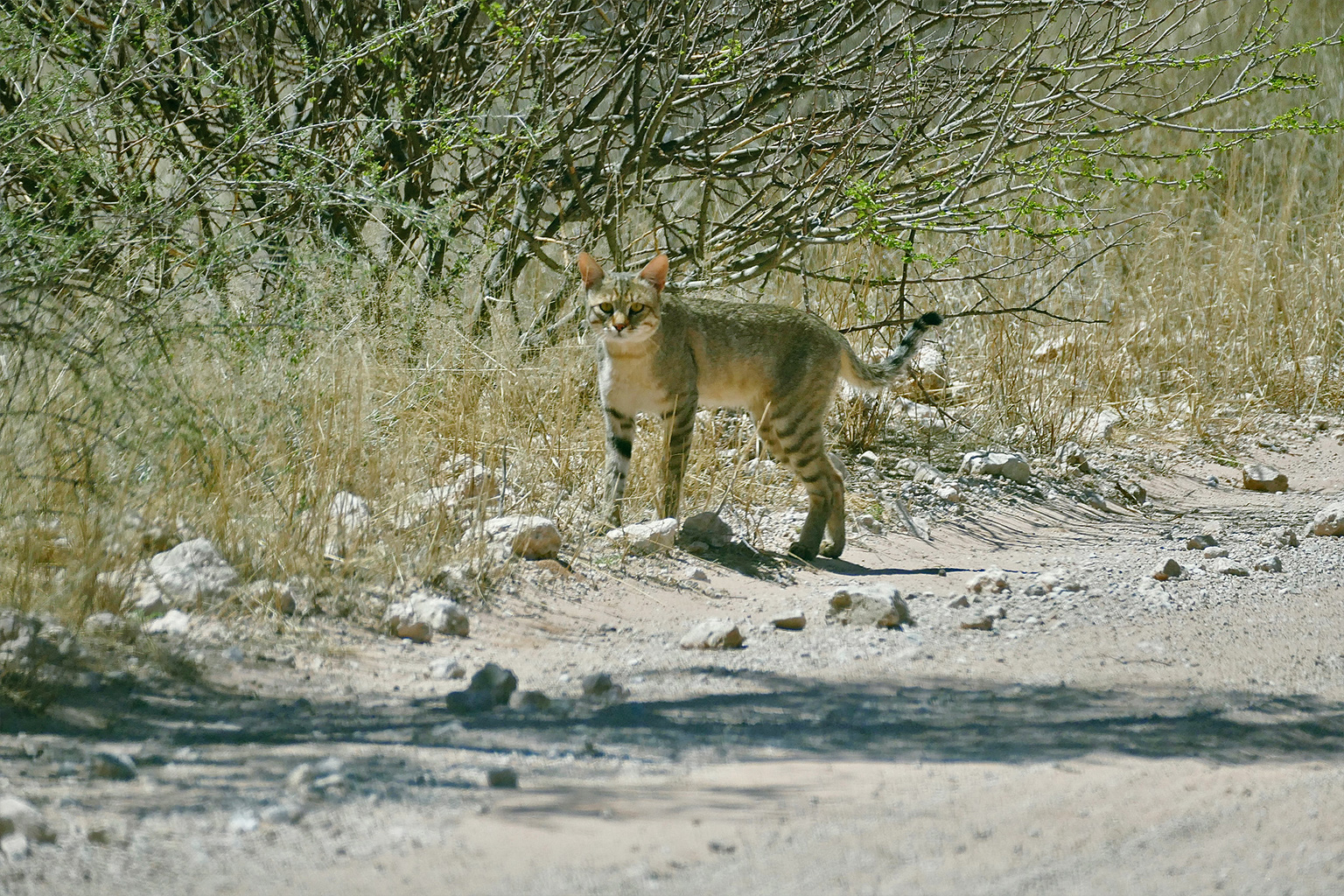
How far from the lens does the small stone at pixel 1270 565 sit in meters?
5.71

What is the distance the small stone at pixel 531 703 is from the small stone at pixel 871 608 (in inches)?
59.1

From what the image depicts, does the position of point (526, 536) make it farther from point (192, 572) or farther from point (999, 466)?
point (999, 466)

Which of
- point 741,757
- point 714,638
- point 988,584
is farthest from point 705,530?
point 741,757

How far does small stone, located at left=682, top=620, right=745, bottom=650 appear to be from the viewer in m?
4.41

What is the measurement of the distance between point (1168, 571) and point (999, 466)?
2084 mm

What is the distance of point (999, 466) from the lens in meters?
7.61

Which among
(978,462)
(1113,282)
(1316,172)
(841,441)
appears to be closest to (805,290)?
(841,441)

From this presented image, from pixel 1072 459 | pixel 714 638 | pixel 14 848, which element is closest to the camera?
pixel 14 848

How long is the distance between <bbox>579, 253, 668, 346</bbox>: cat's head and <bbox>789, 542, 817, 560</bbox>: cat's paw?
1228 millimetres

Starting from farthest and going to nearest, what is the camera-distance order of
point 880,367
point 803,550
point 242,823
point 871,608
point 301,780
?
point 880,367, point 803,550, point 871,608, point 301,780, point 242,823

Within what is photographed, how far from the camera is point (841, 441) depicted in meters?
7.89

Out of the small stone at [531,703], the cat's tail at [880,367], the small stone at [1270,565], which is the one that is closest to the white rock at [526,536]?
the small stone at [531,703]

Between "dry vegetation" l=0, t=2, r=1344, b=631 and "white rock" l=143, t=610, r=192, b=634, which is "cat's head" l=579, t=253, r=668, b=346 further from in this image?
"white rock" l=143, t=610, r=192, b=634

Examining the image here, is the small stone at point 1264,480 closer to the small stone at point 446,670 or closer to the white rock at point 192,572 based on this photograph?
the small stone at point 446,670
